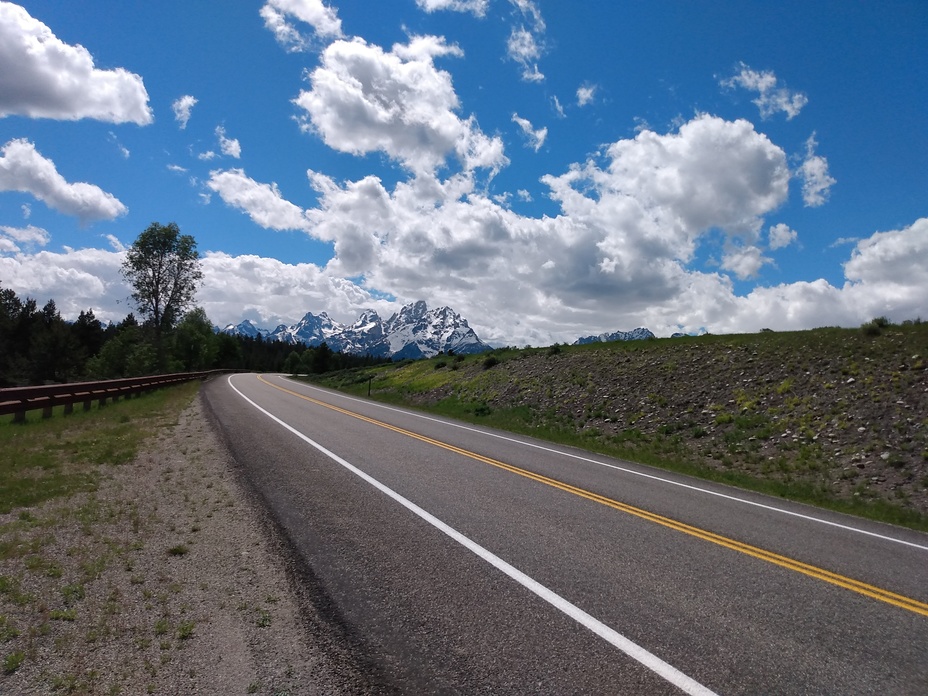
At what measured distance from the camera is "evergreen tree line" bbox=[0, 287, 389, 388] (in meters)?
51.6

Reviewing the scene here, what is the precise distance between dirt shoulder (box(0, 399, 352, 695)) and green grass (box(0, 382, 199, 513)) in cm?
78

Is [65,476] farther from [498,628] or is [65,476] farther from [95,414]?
[95,414]

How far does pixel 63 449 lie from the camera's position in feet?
36.4

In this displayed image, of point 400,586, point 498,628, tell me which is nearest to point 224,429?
point 400,586

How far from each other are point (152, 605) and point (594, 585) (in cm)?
→ 378

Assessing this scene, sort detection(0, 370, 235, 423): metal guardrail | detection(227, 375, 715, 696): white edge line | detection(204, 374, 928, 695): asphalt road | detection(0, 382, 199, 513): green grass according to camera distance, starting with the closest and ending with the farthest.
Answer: detection(227, 375, 715, 696): white edge line < detection(204, 374, 928, 695): asphalt road < detection(0, 382, 199, 513): green grass < detection(0, 370, 235, 423): metal guardrail

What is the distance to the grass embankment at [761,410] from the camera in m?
12.2

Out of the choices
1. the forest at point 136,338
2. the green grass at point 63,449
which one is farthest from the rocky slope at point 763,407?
the forest at point 136,338

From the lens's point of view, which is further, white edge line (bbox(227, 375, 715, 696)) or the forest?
the forest

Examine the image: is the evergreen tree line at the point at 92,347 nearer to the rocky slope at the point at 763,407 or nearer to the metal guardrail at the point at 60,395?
the metal guardrail at the point at 60,395

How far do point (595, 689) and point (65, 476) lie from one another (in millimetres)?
8736

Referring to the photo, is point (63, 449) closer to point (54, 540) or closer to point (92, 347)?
point (54, 540)

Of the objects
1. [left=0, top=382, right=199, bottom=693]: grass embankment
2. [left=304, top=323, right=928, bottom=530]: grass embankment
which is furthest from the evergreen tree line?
[left=0, top=382, right=199, bottom=693]: grass embankment

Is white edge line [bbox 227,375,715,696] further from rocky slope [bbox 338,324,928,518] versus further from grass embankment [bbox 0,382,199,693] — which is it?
rocky slope [bbox 338,324,928,518]
